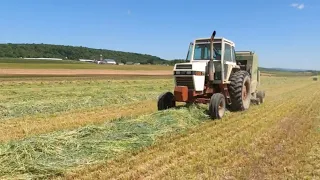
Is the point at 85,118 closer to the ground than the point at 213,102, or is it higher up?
closer to the ground

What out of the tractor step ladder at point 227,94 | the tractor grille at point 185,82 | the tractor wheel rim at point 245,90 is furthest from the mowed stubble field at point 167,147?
the tractor wheel rim at point 245,90

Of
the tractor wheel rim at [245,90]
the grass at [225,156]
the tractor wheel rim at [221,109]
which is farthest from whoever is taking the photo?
the tractor wheel rim at [245,90]

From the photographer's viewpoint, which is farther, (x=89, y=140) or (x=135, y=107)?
(x=135, y=107)

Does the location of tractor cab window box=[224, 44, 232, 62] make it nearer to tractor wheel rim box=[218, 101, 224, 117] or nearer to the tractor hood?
the tractor hood

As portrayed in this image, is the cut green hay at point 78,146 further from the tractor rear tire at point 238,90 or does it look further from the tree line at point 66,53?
the tree line at point 66,53

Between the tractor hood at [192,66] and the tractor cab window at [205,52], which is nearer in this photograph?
the tractor hood at [192,66]

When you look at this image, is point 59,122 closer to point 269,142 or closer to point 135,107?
point 135,107

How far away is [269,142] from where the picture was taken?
7.29 m

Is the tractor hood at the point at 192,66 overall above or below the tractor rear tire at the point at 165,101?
above

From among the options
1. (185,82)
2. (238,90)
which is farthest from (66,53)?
(185,82)

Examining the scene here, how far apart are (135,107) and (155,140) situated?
637cm

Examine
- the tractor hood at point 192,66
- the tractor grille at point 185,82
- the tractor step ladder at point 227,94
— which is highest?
the tractor hood at point 192,66

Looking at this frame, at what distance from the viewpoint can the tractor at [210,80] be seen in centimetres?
986

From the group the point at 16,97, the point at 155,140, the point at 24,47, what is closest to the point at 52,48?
the point at 24,47
